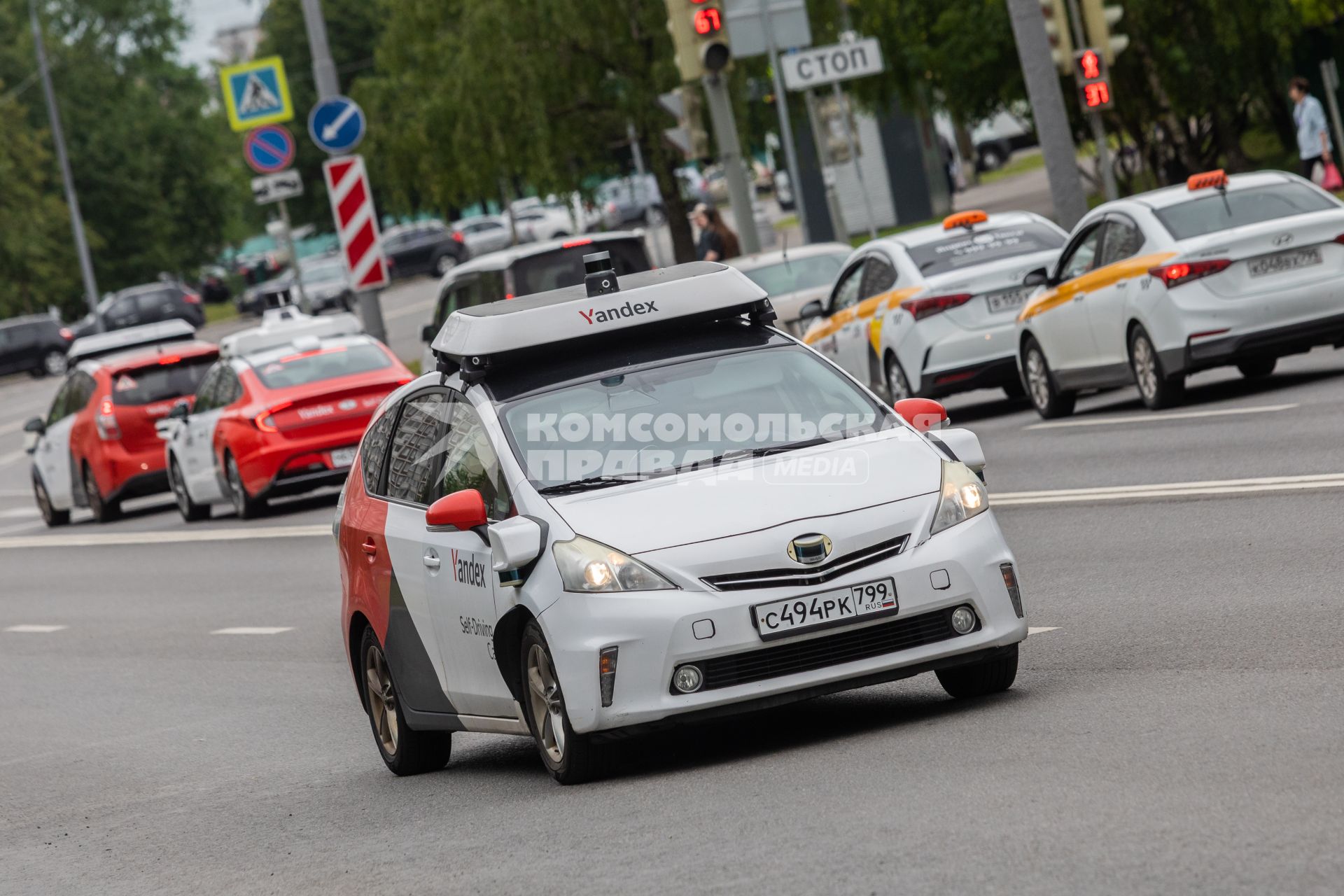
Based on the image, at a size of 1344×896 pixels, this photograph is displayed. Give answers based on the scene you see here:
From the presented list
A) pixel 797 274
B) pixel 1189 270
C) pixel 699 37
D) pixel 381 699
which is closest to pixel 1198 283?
pixel 1189 270

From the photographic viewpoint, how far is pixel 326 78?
89.3ft

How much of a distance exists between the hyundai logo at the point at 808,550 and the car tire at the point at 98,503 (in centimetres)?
2021

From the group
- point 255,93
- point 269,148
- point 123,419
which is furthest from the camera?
point 255,93

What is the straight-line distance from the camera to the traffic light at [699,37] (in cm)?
2652

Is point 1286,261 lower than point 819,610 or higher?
higher

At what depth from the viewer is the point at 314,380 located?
22.0 meters

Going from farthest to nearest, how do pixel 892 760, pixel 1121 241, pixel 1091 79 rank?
1. pixel 1091 79
2. pixel 1121 241
3. pixel 892 760

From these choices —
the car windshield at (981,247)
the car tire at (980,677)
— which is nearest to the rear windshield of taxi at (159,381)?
the car windshield at (981,247)

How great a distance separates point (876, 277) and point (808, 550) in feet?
44.2

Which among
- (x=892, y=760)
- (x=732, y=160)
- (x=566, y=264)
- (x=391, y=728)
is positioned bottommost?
(x=892, y=760)

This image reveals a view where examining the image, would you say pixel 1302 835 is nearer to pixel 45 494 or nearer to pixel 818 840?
pixel 818 840

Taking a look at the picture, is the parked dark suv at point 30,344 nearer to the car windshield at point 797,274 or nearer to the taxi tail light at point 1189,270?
the car windshield at point 797,274

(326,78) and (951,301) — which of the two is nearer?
(951,301)

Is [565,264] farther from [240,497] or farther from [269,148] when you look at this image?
[269,148]
